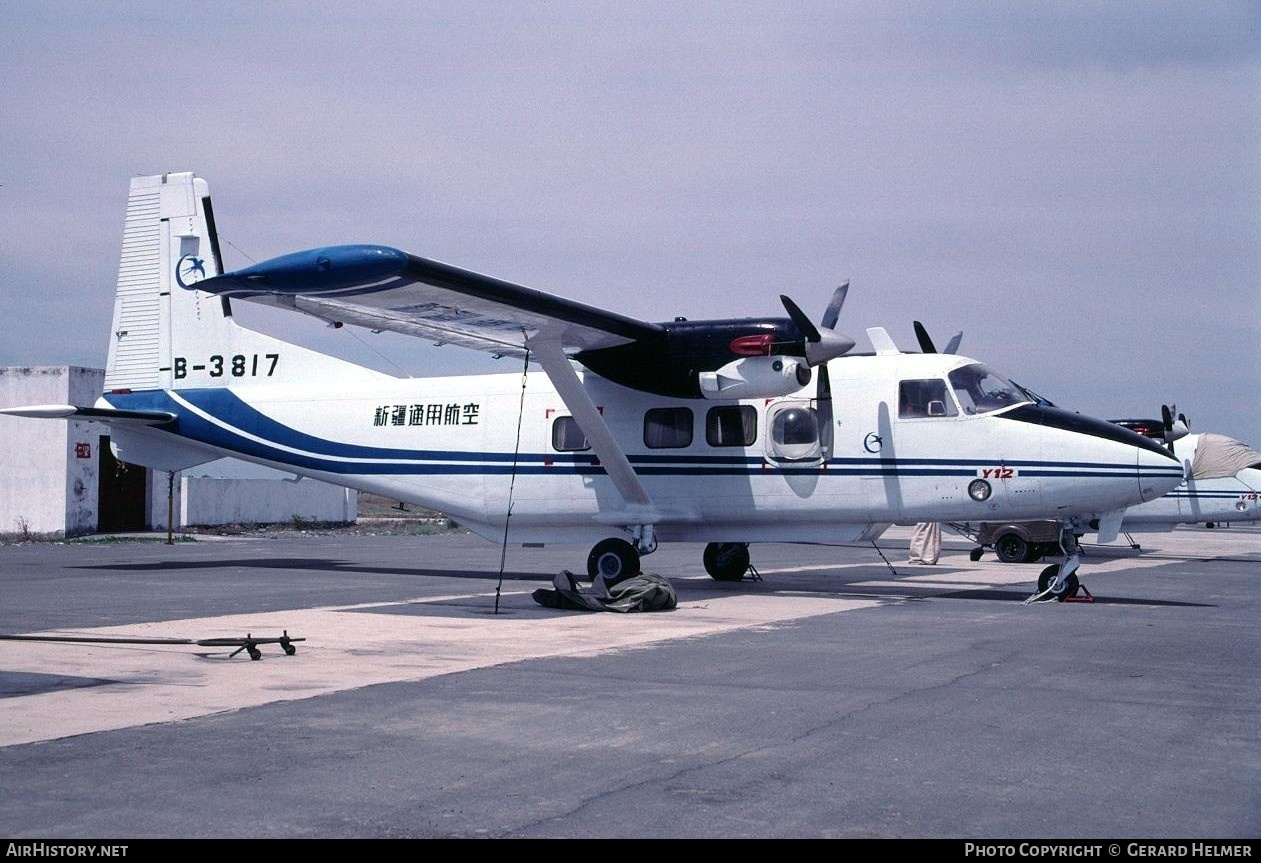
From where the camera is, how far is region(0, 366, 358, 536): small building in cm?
3466

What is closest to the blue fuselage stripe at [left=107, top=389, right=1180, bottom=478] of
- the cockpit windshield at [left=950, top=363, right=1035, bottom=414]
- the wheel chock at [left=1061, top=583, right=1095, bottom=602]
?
the cockpit windshield at [left=950, top=363, right=1035, bottom=414]

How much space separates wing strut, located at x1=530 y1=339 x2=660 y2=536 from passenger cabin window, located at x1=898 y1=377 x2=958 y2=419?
3.89m

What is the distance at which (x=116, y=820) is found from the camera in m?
5.17

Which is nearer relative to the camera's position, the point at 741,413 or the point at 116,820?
the point at 116,820

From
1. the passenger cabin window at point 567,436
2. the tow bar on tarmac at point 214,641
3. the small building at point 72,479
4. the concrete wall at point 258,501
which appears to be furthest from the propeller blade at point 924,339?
the concrete wall at point 258,501

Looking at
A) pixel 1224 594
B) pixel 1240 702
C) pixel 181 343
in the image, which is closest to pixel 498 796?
pixel 1240 702

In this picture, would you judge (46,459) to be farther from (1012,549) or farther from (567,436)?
(1012,549)

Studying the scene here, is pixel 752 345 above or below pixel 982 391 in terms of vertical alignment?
above

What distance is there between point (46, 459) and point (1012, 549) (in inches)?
1031

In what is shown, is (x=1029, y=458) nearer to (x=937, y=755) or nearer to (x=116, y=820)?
(x=937, y=755)

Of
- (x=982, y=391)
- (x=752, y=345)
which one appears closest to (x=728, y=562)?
(x=752, y=345)

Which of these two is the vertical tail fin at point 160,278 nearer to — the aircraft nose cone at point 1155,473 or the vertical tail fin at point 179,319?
the vertical tail fin at point 179,319

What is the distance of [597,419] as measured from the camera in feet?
57.2

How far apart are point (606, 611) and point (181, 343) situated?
10.9 meters
